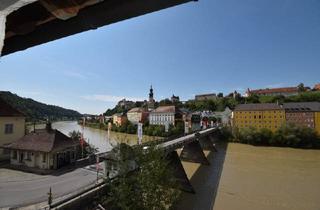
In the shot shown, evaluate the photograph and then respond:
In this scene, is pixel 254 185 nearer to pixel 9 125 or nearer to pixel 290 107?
pixel 9 125

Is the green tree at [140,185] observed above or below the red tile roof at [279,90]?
below

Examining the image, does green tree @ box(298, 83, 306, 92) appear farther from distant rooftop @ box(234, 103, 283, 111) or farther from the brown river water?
the brown river water

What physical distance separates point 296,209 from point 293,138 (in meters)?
38.6

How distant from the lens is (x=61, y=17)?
129 centimetres

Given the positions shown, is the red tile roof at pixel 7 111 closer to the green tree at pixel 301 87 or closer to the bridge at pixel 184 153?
the bridge at pixel 184 153

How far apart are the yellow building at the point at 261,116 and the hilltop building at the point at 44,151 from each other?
5568cm

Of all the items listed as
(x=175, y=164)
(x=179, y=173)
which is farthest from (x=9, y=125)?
(x=179, y=173)

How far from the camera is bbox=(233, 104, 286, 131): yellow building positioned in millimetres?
66581

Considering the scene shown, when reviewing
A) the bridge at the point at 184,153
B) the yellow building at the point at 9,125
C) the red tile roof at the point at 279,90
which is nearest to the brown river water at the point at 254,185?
the bridge at the point at 184,153

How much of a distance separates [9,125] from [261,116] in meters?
66.1

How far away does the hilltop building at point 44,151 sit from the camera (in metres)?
19.1

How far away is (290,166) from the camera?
1287 inches

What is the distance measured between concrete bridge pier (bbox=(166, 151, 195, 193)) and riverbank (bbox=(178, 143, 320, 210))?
3.06 feet

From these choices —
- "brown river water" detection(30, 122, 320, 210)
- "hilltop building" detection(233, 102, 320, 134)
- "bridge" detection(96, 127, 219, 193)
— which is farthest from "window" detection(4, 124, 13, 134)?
"hilltop building" detection(233, 102, 320, 134)
